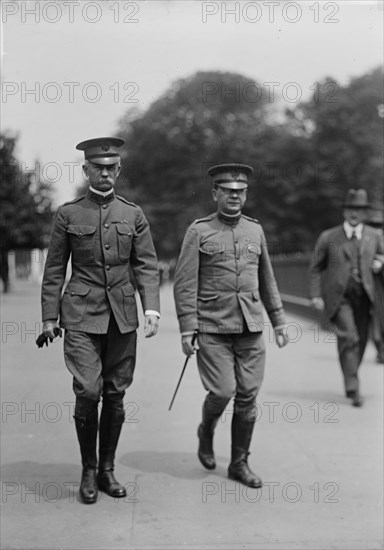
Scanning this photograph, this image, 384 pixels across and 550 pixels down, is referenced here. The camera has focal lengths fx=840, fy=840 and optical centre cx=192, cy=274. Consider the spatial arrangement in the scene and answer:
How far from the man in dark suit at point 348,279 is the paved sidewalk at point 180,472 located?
0.57 metres

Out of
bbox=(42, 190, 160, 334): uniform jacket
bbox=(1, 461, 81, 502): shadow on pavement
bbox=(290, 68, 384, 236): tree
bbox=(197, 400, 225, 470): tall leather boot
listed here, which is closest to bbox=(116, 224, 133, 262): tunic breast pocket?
bbox=(42, 190, 160, 334): uniform jacket

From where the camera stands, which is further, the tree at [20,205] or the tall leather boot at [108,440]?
the tree at [20,205]

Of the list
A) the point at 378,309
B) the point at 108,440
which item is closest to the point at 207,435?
the point at 108,440

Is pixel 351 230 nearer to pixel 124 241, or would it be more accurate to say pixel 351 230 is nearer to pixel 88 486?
pixel 124 241

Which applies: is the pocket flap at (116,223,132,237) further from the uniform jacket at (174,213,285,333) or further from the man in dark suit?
the man in dark suit

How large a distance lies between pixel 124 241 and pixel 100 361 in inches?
28.4

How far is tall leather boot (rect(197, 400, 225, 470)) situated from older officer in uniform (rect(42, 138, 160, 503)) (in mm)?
724

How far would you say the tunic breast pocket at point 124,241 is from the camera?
494 centimetres

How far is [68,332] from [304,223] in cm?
3856

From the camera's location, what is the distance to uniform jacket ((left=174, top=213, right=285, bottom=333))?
5367 millimetres

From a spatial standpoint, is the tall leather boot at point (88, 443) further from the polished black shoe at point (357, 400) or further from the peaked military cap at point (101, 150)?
the polished black shoe at point (357, 400)

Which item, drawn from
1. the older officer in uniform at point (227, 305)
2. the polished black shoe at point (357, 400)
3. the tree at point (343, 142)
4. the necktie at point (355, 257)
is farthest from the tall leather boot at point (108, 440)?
the tree at point (343, 142)

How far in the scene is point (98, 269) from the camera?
4941 millimetres

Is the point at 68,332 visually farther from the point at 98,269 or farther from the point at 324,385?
the point at 324,385
